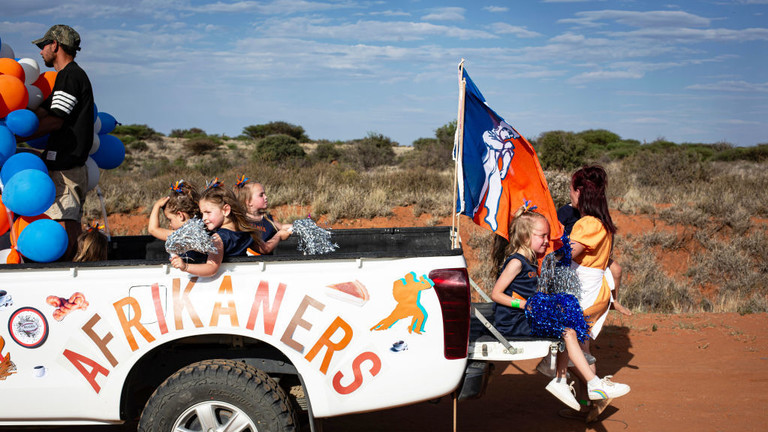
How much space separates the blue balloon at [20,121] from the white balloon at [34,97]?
1.08 ft

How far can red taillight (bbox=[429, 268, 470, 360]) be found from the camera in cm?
347

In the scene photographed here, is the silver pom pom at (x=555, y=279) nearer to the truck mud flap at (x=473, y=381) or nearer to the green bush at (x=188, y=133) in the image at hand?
the truck mud flap at (x=473, y=381)

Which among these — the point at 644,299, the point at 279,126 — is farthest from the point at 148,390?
the point at 279,126

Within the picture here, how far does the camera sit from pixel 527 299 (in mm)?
4320

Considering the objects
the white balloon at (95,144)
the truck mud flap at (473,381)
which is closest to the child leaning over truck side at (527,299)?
the truck mud flap at (473,381)

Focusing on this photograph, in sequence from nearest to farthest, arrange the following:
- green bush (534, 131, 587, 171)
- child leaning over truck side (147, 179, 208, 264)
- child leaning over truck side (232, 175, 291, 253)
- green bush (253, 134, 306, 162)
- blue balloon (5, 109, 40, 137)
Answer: blue balloon (5, 109, 40, 137), child leaning over truck side (147, 179, 208, 264), child leaning over truck side (232, 175, 291, 253), green bush (534, 131, 587, 171), green bush (253, 134, 306, 162)

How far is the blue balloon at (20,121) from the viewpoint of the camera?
4379 millimetres

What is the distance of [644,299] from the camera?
9.77 meters

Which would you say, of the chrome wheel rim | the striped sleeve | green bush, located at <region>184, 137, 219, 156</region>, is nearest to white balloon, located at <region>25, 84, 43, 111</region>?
the striped sleeve

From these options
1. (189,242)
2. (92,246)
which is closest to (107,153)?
(92,246)

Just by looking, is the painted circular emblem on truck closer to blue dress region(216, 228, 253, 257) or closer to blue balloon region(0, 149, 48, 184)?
blue dress region(216, 228, 253, 257)

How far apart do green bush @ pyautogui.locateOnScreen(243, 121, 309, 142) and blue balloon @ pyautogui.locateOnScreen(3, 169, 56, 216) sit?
113 feet

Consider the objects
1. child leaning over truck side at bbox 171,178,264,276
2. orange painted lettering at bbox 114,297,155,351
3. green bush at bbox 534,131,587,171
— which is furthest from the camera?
green bush at bbox 534,131,587,171

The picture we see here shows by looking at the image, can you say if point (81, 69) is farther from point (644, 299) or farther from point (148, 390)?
point (644, 299)
